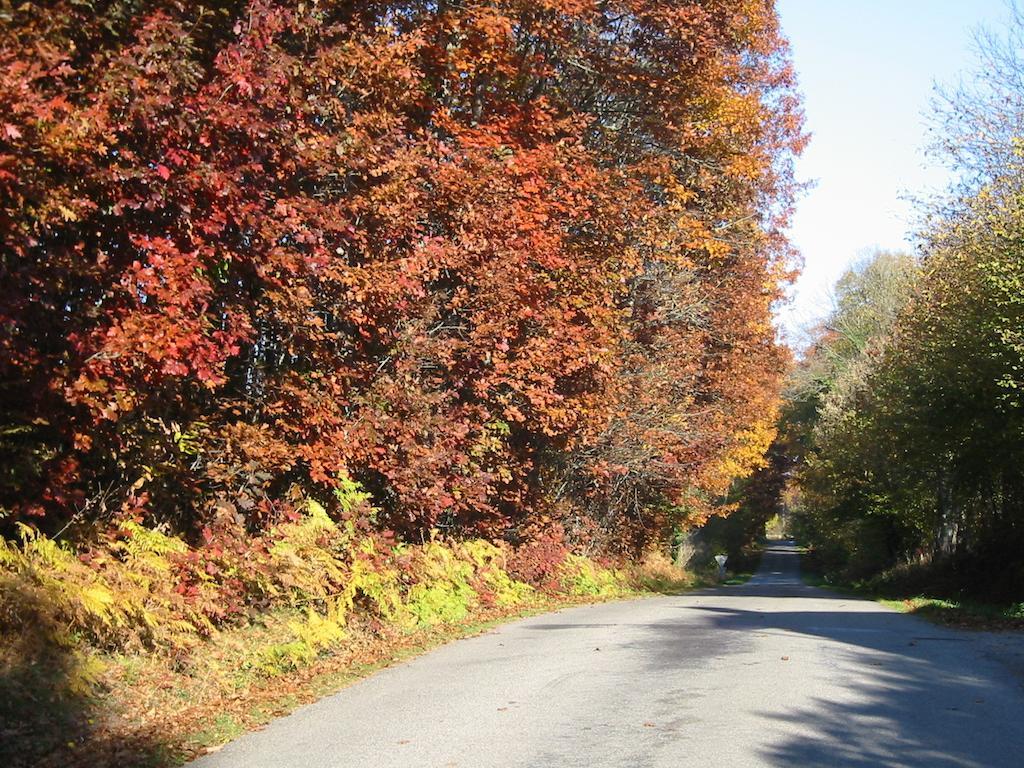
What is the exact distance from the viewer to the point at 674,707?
31.2ft

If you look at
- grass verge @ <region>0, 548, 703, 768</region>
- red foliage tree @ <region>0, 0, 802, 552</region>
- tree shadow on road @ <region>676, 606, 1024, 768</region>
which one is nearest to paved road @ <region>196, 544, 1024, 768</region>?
tree shadow on road @ <region>676, 606, 1024, 768</region>

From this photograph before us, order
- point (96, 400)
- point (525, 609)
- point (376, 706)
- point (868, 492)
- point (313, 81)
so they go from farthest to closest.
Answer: point (868, 492) → point (525, 609) → point (313, 81) → point (376, 706) → point (96, 400)

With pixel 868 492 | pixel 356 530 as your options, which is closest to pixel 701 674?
pixel 356 530

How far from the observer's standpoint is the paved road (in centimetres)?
791

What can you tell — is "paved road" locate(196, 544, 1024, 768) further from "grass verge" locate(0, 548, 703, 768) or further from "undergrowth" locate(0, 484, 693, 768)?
"undergrowth" locate(0, 484, 693, 768)

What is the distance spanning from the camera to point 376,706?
1015 centimetres

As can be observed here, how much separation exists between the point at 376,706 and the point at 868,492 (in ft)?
133

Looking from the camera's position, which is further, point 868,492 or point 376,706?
point 868,492

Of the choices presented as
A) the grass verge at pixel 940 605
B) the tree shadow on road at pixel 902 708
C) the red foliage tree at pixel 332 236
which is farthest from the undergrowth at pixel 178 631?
the grass verge at pixel 940 605

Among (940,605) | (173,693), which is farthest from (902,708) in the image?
(940,605)

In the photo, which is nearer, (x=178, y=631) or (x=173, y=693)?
(x=173, y=693)

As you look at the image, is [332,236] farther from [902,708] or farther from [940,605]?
[940,605]

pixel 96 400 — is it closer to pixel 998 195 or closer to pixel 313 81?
pixel 313 81

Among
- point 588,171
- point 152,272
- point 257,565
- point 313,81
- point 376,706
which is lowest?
point 376,706
